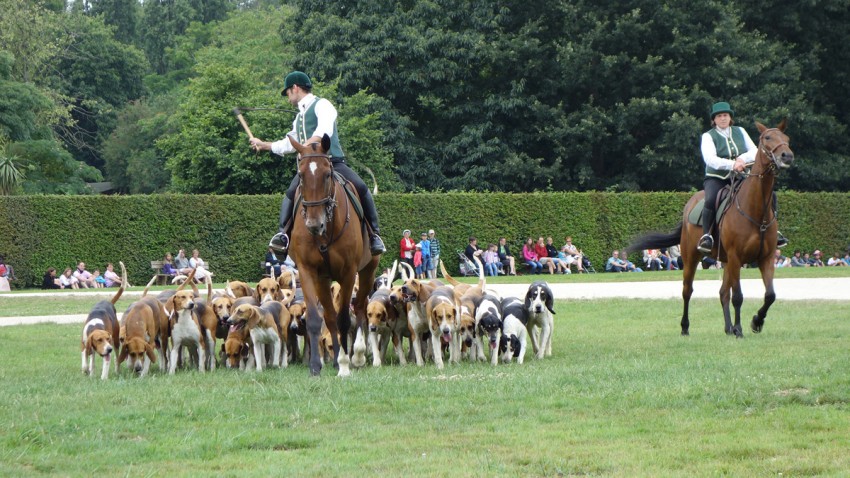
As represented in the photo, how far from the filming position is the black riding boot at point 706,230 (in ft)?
45.4

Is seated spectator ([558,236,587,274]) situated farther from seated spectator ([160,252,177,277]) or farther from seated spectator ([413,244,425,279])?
seated spectator ([160,252,177,277])

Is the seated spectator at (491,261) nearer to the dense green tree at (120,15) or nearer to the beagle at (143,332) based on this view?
the beagle at (143,332)

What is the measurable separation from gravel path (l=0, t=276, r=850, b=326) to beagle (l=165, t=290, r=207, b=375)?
6.74 metres

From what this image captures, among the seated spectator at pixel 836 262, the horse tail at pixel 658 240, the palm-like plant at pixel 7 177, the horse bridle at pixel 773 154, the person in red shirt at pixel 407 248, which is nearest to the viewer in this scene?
the horse bridle at pixel 773 154

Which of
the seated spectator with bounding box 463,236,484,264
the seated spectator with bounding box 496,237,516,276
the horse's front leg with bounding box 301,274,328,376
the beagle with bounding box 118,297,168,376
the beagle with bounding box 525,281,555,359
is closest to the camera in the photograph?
the horse's front leg with bounding box 301,274,328,376

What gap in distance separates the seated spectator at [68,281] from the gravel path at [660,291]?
4438mm

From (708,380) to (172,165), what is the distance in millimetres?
35107

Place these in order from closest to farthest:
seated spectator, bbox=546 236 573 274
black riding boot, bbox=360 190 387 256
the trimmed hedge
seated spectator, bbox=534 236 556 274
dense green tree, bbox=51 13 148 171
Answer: black riding boot, bbox=360 190 387 256, the trimmed hedge, seated spectator, bbox=534 236 556 274, seated spectator, bbox=546 236 573 274, dense green tree, bbox=51 13 148 171

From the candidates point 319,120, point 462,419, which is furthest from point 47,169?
point 462,419

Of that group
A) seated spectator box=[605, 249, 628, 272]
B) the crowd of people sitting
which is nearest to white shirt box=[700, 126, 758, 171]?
seated spectator box=[605, 249, 628, 272]

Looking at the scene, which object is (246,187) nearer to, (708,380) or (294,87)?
(294,87)

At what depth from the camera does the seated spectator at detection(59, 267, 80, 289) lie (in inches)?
1242

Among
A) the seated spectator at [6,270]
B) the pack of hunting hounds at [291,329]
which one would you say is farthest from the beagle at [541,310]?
the seated spectator at [6,270]

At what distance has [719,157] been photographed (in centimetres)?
1421
